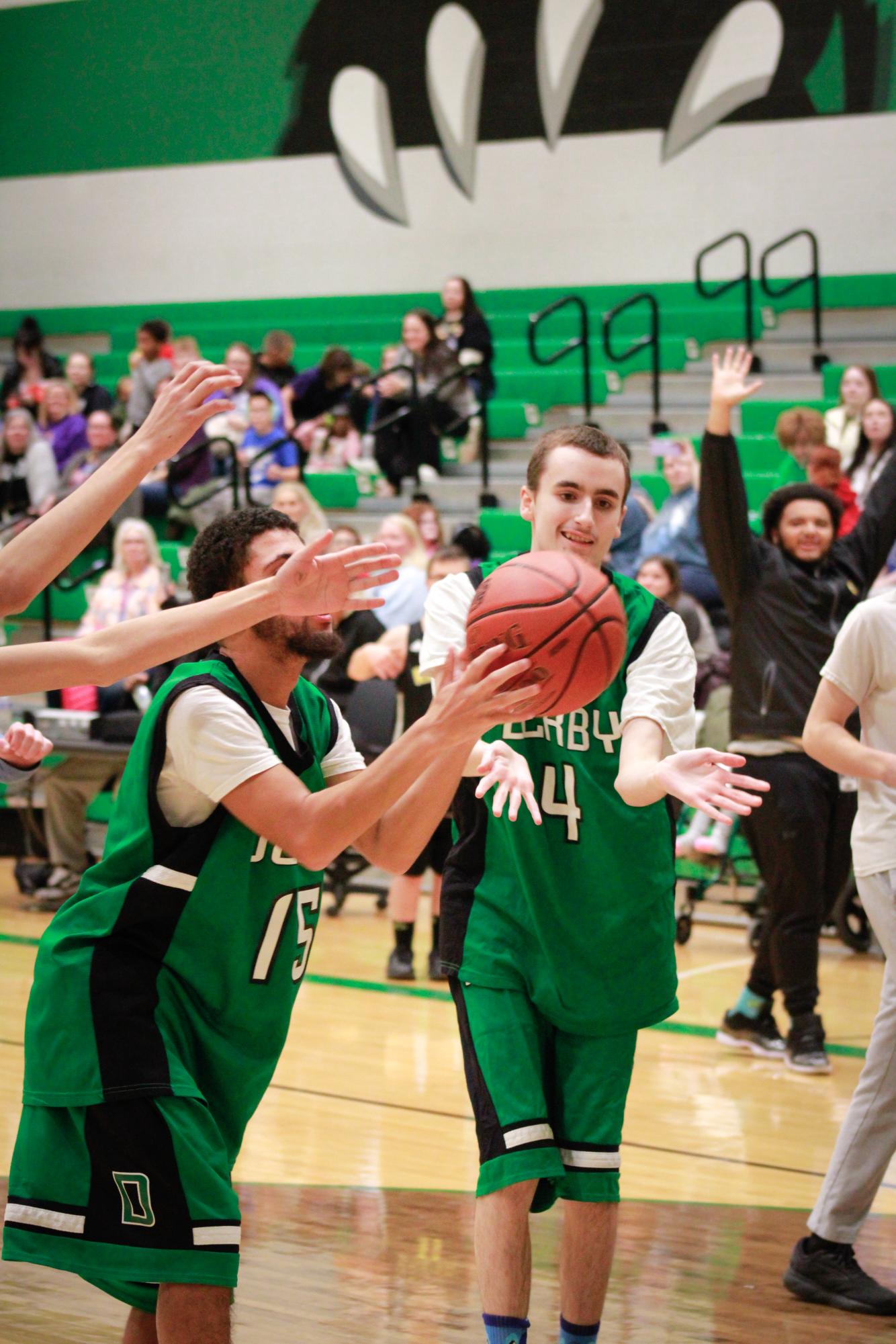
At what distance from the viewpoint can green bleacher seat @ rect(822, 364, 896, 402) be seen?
447 inches

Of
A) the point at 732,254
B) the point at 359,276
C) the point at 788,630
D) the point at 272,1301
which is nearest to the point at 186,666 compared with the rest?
the point at 272,1301

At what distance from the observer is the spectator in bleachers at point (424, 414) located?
11.9 metres

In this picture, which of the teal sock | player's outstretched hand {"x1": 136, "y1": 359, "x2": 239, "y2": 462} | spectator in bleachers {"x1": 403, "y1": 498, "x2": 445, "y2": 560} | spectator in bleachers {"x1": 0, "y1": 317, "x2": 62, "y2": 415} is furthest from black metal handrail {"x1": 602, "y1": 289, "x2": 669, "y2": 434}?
player's outstretched hand {"x1": 136, "y1": 359, "x2": 239, "y2": 462}

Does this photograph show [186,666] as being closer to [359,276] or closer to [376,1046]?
[376,1046]

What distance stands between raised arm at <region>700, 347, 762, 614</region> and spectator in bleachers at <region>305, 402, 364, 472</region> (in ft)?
22.0

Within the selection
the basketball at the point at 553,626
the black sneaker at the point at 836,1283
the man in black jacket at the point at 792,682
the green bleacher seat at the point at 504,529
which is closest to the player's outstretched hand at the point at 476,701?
the basketball at the point at 553,626

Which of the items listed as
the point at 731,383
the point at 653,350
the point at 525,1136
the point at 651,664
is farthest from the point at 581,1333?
the point at 653,350

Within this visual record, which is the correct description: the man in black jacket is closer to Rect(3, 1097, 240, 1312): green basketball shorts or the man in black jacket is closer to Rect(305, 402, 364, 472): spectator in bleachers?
Rect(3, 1097, 240, 1312): green basketball shorts

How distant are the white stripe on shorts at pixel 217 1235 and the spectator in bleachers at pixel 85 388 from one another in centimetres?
1144

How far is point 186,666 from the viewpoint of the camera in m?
A: 2.96

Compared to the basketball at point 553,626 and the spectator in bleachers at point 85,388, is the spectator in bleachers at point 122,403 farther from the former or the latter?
the basketball at point 553,626

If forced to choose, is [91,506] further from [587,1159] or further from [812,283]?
[812,283]

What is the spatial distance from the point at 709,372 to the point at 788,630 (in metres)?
7.23

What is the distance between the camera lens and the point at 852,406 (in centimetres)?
937
